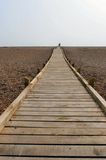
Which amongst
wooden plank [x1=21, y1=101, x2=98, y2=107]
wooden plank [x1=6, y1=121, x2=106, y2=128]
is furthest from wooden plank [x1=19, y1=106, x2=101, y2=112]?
wooden plank [x1=6, y1=121, x2=106, y2=128]

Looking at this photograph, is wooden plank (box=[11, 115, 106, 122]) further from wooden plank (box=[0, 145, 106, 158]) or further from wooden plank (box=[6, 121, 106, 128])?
wooden plank (box=[0, 145, 106, 158])

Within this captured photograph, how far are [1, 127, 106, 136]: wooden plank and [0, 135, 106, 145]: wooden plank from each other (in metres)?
0.15

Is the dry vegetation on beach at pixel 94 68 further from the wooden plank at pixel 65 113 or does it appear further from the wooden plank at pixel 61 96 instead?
the wooden plank at pixel 65 113

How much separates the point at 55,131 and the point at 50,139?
0.38 metres

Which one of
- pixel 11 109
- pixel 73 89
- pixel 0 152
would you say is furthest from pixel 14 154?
pixel 73 89

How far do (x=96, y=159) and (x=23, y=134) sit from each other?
54.6 inches

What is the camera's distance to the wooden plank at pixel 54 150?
4211 mm

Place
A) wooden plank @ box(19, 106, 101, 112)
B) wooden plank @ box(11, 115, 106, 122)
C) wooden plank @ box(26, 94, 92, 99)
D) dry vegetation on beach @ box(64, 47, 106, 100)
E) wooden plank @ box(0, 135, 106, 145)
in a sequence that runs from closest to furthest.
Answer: wooden plank @ box(0, 135, 106, 145)
wooden plank @ box(11, 115, 106, 122)
wooden plank @ box(19, 106, 101, 112)
wooden plank @ box(26, 94, 92, 99)
dry vegetation on beach @ box(64, 47, 106, 100)

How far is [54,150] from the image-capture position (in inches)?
171

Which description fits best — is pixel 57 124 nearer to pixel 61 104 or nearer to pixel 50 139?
pixel 50 139

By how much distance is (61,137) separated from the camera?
15.9 ft

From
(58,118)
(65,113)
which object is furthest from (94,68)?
(58,118)

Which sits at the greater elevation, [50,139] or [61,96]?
[50,139]

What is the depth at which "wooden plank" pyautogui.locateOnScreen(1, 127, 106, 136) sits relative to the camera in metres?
5.02
